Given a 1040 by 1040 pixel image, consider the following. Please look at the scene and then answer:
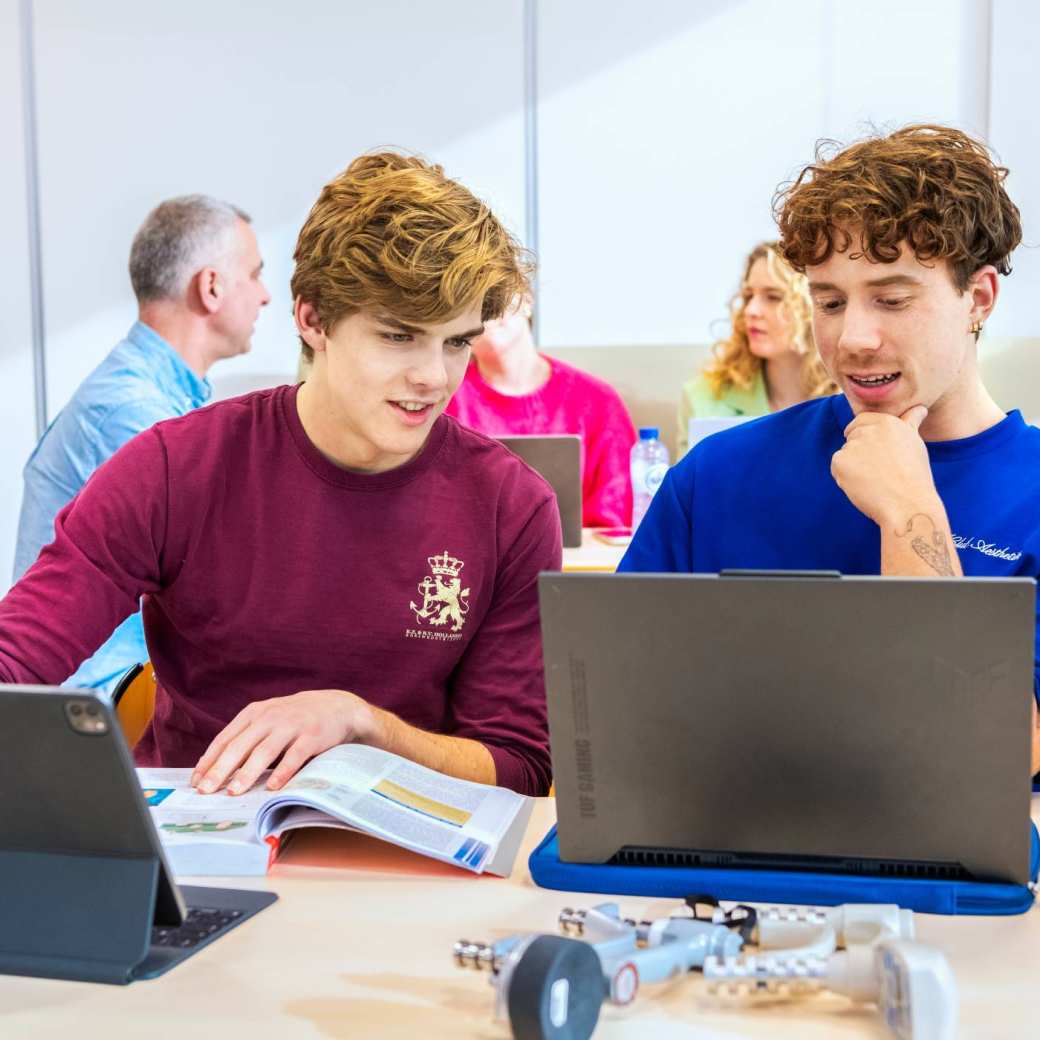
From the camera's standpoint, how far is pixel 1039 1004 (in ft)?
2.89

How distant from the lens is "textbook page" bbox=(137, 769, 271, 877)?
114cm

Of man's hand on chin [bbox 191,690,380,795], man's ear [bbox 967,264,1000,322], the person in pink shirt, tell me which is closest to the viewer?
man's hand on chin [bbox 191,690,380,795]

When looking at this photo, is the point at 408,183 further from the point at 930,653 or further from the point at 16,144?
the point at 16,144

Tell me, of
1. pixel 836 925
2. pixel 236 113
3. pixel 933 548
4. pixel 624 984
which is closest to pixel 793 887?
pixel 836 925

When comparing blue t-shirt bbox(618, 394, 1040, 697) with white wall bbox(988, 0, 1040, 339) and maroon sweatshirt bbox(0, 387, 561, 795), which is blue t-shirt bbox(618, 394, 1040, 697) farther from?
white wall bbox(988, 0, 1040, 339)

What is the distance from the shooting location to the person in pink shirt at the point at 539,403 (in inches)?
154

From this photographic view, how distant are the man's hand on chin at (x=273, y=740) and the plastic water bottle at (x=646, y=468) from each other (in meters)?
2.32

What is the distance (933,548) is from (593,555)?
1769mm

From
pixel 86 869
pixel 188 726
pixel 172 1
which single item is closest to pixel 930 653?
pixel 86 869

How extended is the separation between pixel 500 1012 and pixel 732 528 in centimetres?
89

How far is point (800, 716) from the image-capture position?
966mm

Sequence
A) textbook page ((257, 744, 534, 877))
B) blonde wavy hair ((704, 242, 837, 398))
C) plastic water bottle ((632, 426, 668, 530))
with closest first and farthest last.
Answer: textbook page ((257, 744, 534, 877)) → plastic water bottle ((632, 426, 668, 530)) → blonde wavy hair ((704, 242, 837, 398))

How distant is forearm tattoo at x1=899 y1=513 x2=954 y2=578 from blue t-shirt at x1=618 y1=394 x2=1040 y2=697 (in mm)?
132

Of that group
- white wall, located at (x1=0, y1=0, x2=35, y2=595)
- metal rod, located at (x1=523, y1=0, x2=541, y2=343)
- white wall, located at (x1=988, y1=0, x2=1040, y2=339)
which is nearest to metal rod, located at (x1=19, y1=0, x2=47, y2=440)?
white wall, located at (x1=0, y1=0, x2=35, y2=595)
